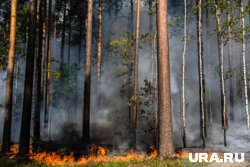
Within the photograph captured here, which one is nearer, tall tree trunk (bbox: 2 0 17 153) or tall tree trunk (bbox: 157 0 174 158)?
tall tree trunk (bbox: 157 0 174 158)

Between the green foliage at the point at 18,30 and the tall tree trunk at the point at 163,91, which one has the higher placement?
the green foliage at the point at 18,30

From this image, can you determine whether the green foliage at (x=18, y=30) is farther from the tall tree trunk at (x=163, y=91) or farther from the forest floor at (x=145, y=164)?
the tall tree trunk at (x=163, y=91)

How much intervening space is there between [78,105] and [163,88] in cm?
3030

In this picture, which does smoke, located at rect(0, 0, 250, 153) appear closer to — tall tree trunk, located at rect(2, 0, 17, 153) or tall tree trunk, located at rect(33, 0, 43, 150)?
tall tree trunk, located at rect(33, 0, 43, 150)

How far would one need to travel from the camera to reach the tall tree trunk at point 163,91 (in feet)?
33.0

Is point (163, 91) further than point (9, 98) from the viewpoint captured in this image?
No

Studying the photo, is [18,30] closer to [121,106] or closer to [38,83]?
[38,83]

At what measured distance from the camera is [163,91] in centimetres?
1033

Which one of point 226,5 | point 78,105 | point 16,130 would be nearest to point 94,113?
point 78,105

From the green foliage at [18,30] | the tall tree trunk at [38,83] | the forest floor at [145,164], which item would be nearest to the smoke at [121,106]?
the green foliage at [18,30]

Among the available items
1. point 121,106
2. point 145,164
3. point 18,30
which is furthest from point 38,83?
point 121,106

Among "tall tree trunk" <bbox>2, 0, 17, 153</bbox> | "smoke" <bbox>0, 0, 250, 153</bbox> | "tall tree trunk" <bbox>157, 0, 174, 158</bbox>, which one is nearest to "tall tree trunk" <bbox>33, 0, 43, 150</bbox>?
"tall tree trunk" <bbox>2, 0, 17, 153</bbox>

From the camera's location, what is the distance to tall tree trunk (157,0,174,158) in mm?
10047

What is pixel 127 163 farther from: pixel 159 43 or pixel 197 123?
pixel 197 123
